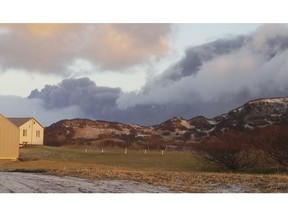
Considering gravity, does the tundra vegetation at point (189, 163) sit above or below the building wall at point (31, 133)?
below

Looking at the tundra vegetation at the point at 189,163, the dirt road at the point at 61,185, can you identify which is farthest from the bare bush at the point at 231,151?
the dirt road at the point at 61,185

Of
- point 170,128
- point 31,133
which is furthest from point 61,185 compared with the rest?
point 170,128

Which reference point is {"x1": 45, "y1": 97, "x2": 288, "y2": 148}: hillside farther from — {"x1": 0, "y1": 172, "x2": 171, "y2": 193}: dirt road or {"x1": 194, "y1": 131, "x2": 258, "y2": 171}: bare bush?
{"x1": 0, "y1": 172, "x2": 171, "y2": 193}: dirt road

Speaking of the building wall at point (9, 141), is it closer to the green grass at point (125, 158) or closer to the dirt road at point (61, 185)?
the green grass at point (125, 158)

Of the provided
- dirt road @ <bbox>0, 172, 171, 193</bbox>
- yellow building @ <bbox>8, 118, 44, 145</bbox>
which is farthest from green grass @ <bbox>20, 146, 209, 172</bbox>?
dirt road @ <bbox>0, 172, 171, 193</bbox>

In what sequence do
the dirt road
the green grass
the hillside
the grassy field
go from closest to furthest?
the dirt road
the grassy field
the hillside
the green grass
